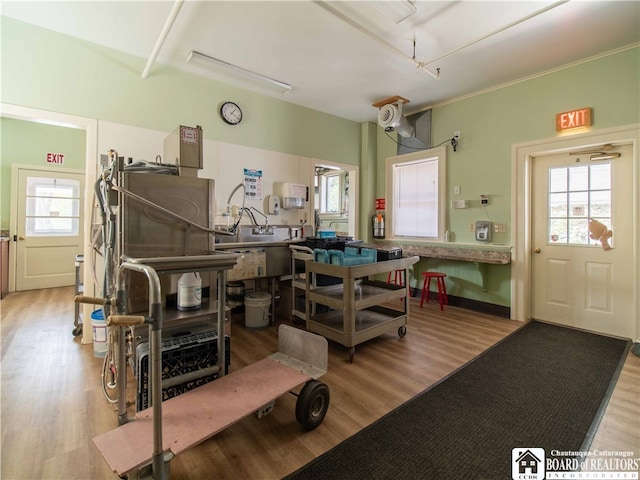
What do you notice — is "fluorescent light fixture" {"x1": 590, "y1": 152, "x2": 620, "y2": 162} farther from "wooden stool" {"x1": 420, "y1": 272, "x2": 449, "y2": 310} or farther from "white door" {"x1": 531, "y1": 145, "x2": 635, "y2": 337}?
"wooden stool" {"x1": 420, "y1": 272, "x2": 449, "y2": 310}

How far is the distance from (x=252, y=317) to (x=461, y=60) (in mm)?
3777

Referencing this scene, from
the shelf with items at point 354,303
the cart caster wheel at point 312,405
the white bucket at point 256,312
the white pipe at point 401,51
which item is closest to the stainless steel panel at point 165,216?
the cart caster wheel at point 312,405

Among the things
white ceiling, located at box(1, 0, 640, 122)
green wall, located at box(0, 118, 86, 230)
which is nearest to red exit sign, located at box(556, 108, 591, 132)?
white ceiling, located at box(1, 0, 640, 122)

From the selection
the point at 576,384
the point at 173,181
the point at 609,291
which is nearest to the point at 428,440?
the point at 576,384

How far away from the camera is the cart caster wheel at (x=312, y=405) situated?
1.77 m

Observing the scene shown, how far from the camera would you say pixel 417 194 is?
5.04 m

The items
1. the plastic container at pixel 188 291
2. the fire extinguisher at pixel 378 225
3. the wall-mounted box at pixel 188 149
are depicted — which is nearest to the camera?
the plastic container at pixel 188 291

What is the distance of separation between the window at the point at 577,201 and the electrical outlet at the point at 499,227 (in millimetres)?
477

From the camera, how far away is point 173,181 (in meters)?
1.87

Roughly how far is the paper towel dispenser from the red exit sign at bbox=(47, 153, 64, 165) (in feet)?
14.2

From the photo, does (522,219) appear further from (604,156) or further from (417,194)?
(417,194)

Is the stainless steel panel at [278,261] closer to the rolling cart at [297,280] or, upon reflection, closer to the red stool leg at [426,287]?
the rolling cart at [297,280]

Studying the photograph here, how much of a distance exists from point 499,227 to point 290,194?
2.92 metres

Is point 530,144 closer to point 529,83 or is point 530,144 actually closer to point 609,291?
point 529,83
